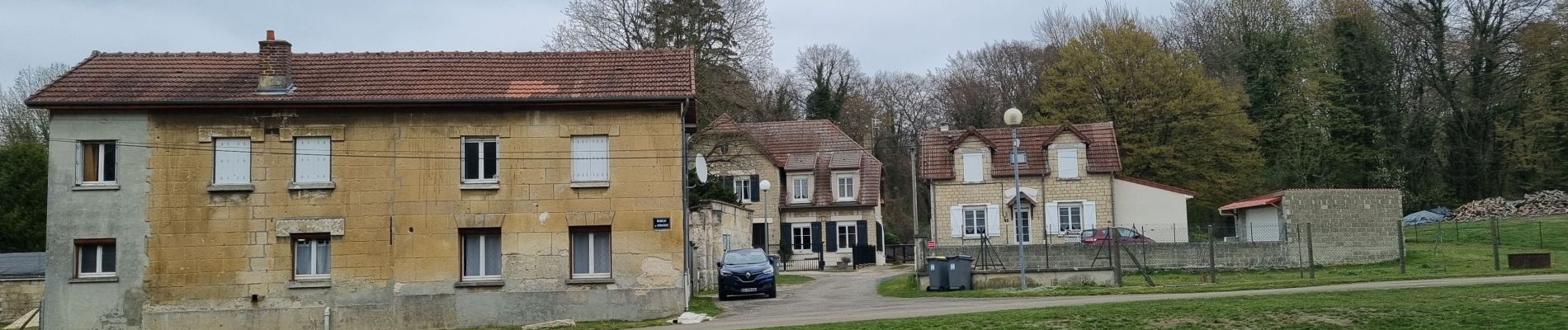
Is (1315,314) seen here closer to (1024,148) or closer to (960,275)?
(960,275)

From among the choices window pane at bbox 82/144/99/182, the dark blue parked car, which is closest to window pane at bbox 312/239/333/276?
window pane at bbox 82/144/99/182

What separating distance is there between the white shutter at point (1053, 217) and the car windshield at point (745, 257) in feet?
59.4

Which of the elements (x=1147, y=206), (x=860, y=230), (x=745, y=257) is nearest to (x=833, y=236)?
(x=860, y=230)

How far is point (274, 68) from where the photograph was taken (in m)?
23.8

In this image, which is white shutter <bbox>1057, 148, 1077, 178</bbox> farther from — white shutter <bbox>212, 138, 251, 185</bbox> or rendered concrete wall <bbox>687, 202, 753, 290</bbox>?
white shutter <bbox>212, 138, 251, 185</bbox>

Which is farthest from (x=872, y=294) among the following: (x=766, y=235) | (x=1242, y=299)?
(x=766, y=235)

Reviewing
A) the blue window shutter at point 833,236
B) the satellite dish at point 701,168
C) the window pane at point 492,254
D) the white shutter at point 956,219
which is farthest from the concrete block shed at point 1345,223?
the blue window shutter at point 833,236

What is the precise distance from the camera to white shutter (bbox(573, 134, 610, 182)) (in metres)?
23.6

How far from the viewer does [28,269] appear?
34.2 m

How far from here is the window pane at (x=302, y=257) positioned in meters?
23.5

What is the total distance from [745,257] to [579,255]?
19.8 ft

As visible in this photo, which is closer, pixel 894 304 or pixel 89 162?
pixel 89 162

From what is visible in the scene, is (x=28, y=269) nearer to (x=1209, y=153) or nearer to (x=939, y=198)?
(x=939, y=198)

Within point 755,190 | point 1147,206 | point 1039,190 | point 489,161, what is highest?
point 755,190
